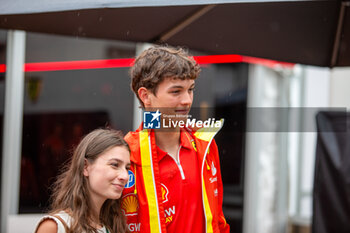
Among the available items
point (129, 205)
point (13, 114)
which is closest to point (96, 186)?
point (129, 205)

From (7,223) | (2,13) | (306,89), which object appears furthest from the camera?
(306,89)

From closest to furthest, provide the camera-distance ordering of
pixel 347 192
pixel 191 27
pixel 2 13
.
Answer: pixel 2 13, pixel 191 27, pixel 347 192

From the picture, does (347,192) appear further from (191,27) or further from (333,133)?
(191,27)

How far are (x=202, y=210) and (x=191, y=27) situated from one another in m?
1.40

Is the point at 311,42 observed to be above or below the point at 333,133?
above

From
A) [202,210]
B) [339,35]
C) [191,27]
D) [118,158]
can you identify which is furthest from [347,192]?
[118,158]

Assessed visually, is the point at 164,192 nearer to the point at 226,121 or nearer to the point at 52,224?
the point at 52,224

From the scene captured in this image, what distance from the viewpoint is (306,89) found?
7602 mm

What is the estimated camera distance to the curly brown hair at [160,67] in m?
2.19

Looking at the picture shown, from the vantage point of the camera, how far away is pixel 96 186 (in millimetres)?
2127

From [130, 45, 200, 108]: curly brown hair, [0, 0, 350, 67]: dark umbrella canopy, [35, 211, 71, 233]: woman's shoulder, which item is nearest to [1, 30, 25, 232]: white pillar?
[0, 0, 350, 67]: dark umbrella canopy

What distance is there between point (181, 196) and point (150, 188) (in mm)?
143

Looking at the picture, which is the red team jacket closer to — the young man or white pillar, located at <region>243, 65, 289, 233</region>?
the young man

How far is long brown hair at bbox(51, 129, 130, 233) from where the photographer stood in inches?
83.0
